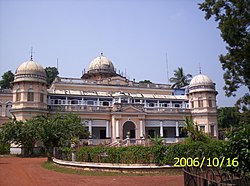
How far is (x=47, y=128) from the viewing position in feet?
73.5

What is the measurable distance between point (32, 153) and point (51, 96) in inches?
336

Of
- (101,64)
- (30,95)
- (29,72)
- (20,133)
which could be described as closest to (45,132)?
(20,133)

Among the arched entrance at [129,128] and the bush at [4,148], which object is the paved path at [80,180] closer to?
the bush at [4,148]

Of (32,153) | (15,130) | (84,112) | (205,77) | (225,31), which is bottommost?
(32,153)

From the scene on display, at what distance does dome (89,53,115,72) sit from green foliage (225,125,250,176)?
35957 mm

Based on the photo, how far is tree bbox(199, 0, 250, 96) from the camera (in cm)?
1243

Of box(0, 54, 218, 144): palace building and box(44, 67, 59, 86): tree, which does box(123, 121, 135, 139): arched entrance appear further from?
box(44, 67, 59, 86): tree

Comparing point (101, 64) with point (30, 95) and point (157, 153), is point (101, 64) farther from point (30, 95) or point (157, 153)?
point (157, 153)

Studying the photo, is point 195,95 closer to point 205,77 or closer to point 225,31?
point 205,77

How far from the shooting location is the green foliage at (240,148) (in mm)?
7457

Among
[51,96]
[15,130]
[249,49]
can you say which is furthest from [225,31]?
[51,96]

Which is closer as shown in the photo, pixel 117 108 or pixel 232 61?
pixel 232 61

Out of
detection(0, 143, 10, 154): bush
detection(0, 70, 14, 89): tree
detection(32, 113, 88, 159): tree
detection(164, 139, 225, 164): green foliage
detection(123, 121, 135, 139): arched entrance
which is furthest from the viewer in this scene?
detection(0, 70, 14, 89): tree

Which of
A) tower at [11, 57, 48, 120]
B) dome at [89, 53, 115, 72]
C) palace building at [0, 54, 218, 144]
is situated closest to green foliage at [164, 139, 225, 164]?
palace building at [0, 54, 218, 144]
